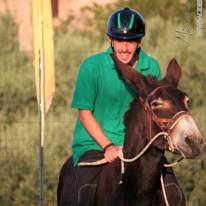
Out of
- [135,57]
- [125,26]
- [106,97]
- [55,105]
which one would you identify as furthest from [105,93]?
[55,105]

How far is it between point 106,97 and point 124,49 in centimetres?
40

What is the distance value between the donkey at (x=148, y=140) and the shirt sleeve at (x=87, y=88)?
0.29 metres

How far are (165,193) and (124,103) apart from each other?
0.79 meters

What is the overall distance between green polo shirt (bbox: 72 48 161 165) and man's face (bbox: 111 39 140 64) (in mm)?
163

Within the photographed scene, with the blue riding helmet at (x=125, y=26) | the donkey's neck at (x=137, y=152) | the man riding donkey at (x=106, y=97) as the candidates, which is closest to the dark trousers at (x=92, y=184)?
the man riding donkey at (x=106, y=97)

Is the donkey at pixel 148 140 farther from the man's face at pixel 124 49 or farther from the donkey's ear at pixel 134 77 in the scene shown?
the man's face at pixel 124 49

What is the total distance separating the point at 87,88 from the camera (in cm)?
729

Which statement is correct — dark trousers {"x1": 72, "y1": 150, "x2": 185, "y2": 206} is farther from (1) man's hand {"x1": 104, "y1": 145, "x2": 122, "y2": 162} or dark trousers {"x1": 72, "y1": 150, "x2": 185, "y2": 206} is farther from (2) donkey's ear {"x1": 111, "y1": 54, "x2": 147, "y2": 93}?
(2) donkey's ear {"x1": 111, "y1": 54, "x2": 147, "y2": 93}

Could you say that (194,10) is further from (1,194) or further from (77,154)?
(77,154)

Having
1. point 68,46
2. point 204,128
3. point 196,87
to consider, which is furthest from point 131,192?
point 68,46

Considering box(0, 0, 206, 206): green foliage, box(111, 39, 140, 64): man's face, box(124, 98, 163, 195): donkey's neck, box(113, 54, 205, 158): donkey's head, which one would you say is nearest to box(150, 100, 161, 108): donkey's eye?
box(113, 54, 205, 158): donkey's head

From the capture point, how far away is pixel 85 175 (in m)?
7.28

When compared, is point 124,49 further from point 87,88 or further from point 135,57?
point 87,88

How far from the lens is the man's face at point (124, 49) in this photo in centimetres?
716
